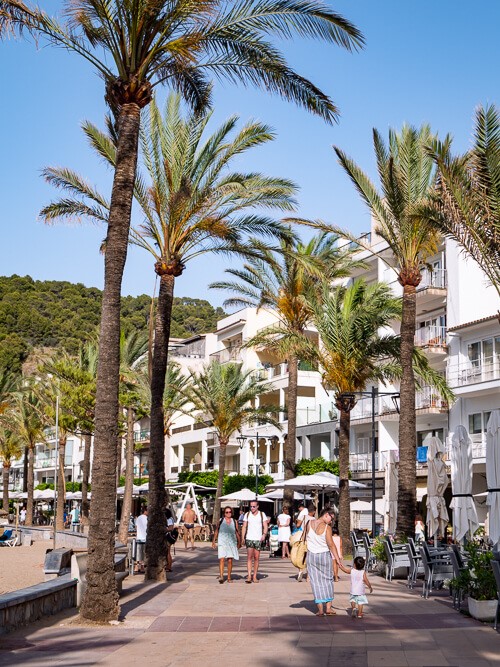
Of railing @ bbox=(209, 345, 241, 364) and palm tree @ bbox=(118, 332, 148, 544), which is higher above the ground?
railing @ bbox=(209, 345, 241, 364)

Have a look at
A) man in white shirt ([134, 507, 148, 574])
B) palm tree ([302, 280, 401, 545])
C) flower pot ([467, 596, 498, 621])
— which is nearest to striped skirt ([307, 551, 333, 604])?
flower pot ([467, 596, 498, 621])

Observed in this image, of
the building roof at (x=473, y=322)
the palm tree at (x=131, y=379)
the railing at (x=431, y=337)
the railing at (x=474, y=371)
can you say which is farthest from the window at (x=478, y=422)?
the palm tree at (x=131, y=379)

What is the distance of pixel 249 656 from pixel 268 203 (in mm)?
15030

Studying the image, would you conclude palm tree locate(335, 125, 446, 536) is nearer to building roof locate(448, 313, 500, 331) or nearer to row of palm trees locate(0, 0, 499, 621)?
row of palm trees locate(0, 0, 499, 621)

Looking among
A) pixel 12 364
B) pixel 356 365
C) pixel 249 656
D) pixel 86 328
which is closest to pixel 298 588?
pixel 249 656

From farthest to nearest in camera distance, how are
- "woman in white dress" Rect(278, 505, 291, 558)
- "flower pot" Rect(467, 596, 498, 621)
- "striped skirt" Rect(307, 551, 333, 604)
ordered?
"woman in white dress" Rect(278, 505, 291, 558) < "striped skirt" Rect(307, 551, 333, 604) < "flower pot" Rect(467, 596, 498, 621)

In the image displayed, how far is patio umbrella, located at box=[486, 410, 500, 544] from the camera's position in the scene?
629 inches

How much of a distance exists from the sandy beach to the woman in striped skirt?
7.02m

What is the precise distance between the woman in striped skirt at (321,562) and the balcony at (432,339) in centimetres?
3004

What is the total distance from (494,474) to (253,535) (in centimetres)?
535

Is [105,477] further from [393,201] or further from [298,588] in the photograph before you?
[393,201]

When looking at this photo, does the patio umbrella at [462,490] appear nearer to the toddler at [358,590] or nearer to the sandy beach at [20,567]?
the toddler at [358,590]

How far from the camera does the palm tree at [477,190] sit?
1733cm

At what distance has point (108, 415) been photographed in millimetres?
13539
